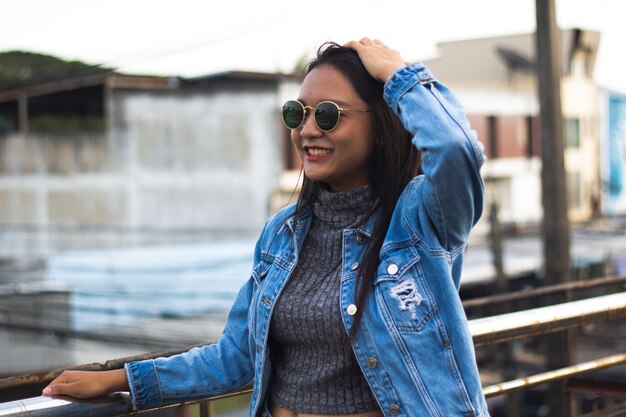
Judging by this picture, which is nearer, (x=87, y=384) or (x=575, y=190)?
(x=87, y=384)

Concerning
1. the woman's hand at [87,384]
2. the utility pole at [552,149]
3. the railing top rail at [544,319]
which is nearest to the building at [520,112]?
the utility pole at [552,149]

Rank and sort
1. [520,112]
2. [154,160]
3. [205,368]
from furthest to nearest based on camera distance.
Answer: [520,112] < [154,160] < [205,368]

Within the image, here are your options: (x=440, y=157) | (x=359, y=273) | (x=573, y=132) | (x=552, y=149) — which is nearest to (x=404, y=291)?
(x=359, y=273)

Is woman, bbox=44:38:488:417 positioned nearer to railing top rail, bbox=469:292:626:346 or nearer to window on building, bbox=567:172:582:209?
railing top rail, bbox=469:292:626:346

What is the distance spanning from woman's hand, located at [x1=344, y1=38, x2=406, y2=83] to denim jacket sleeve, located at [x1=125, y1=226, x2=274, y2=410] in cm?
55

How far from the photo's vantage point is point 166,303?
1938cm

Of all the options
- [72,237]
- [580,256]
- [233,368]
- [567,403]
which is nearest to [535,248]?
[580,256]

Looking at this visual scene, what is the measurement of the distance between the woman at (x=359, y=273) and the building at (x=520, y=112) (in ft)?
118

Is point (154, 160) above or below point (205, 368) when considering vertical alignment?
above

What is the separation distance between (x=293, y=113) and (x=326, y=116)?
110 millimetres

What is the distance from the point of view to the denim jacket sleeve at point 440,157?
1859 millimetres

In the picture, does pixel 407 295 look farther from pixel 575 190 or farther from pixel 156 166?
pixel 575 190

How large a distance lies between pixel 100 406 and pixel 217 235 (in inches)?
1055

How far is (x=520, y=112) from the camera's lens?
135 feet
